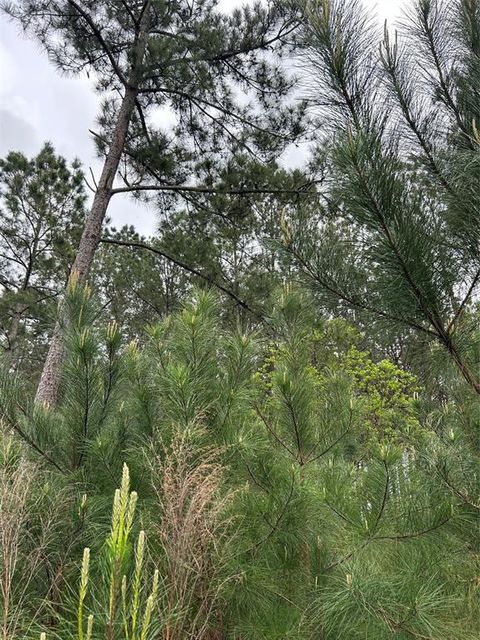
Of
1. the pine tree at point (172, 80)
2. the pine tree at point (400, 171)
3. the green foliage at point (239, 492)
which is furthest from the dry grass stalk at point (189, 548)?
the pine tree at point (172, 80)

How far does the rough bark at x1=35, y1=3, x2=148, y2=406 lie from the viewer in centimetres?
521

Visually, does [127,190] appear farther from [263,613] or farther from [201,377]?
[263,613]

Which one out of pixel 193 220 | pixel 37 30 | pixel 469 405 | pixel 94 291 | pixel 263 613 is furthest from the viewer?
pixel 193 220

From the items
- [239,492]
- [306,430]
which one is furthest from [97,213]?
[239,492]

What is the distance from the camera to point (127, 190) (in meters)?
6.12

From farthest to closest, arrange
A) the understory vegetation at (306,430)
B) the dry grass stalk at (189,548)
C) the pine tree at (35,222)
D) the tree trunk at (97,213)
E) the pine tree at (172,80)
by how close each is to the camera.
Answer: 1. the pine tree at (35,222)
2. the pine tree at (172,80)
3. the tree trunk at (97,213)
4. the understory vegetation at (306,430)
5. the dry grass stalk at (189,548)

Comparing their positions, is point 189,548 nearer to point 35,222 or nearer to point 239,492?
point 239,492

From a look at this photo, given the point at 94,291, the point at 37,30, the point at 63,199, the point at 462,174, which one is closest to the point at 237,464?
the point at 94,291

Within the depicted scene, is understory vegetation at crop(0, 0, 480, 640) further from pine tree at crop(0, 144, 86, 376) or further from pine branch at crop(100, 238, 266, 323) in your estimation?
pine tree at crop(0, 144, 86, 376)

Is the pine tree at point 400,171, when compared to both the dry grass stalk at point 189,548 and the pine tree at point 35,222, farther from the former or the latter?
the pine tree at point 35,222

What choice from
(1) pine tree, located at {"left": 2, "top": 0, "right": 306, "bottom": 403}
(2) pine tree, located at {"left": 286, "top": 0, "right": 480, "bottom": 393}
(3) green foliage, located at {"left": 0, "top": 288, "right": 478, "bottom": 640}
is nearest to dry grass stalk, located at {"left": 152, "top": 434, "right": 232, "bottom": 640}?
(3) green foliage, located at {"left": 0, "top": 288, "right": 478, "bottom": 640}

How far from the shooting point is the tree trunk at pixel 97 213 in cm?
510

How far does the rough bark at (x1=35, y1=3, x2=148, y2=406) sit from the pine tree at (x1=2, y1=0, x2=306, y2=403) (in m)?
0.01

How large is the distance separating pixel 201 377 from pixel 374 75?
166 centimetres
